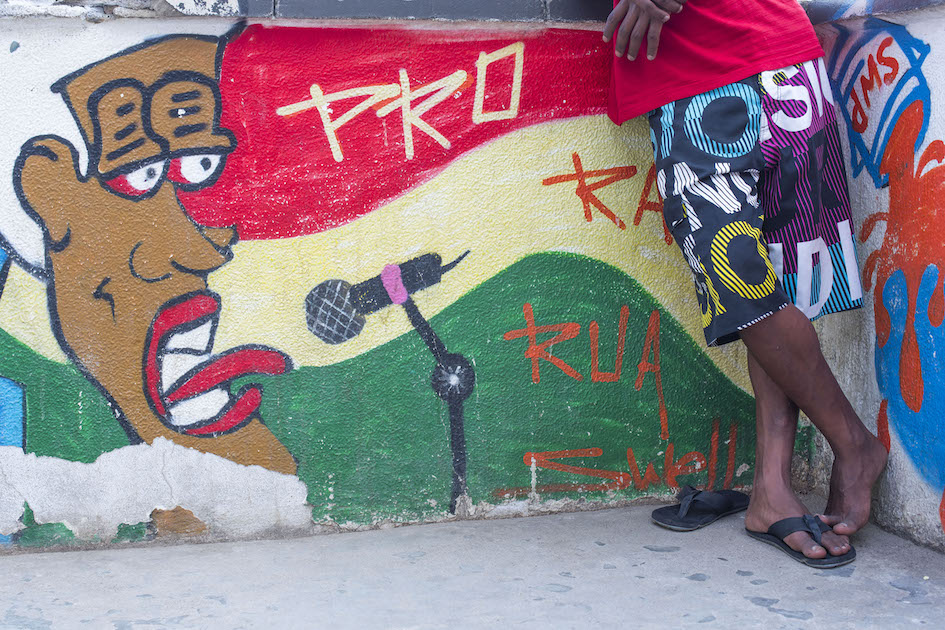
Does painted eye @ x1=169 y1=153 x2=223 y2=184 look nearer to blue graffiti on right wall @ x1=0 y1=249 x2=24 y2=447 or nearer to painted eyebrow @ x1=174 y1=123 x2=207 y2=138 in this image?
painted eyebrow @ x1=174 y1=123 x2=207 y2=138

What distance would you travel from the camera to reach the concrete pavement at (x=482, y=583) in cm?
190

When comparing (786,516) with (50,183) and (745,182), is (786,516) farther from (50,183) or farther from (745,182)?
(50,183)

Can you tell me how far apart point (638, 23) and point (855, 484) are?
51.7 inches

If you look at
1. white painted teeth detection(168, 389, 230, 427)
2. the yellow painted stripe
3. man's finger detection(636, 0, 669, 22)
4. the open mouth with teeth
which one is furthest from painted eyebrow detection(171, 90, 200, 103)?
man's finger detection(636, 0, 669, 22)

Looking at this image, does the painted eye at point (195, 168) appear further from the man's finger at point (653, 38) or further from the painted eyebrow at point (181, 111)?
the man's finger at point (653, 38)

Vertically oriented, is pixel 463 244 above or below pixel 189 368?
above

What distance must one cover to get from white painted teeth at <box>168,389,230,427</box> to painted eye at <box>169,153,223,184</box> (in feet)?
1.85

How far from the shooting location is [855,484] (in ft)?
7.43

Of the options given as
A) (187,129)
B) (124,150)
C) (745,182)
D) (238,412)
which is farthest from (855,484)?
(124,150)

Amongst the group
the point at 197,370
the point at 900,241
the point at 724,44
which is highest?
the point at 724,44

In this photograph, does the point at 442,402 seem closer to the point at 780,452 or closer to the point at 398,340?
the point at 398,340

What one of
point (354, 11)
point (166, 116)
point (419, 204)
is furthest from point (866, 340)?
point (166, 116)

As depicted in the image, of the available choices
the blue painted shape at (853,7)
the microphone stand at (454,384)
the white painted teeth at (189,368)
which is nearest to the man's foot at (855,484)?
the microphone stand at (454,384)

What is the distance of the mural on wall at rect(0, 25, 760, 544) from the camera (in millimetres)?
2248
